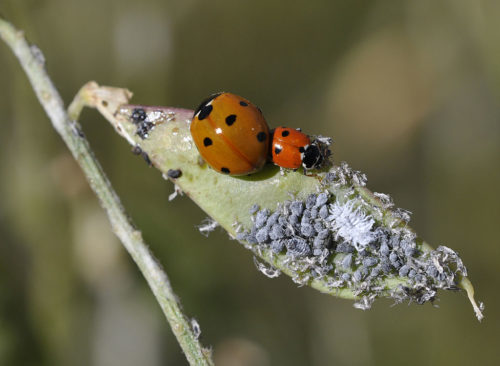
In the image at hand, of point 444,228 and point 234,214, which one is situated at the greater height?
point 234,214

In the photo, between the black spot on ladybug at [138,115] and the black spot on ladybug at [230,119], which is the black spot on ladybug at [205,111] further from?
the black spot on ladybug at [138,115]

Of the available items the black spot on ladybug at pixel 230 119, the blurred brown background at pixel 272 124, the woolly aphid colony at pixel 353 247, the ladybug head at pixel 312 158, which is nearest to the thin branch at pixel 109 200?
the woolly aphid colony at pixel 353 247

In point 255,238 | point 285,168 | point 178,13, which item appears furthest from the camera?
point 178,13

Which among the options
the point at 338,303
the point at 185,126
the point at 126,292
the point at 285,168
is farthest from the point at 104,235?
the point at 338,303

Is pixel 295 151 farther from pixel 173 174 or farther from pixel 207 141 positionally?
pixel 173 174

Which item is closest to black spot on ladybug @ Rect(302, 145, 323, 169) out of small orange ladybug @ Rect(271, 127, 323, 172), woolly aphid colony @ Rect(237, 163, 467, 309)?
small orange ladybug @ Rect(271, 127, 323, 172)

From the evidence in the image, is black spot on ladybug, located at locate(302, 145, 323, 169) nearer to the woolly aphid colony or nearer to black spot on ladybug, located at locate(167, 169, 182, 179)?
the woolly aphid colony

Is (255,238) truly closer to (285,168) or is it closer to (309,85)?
(285,168)
